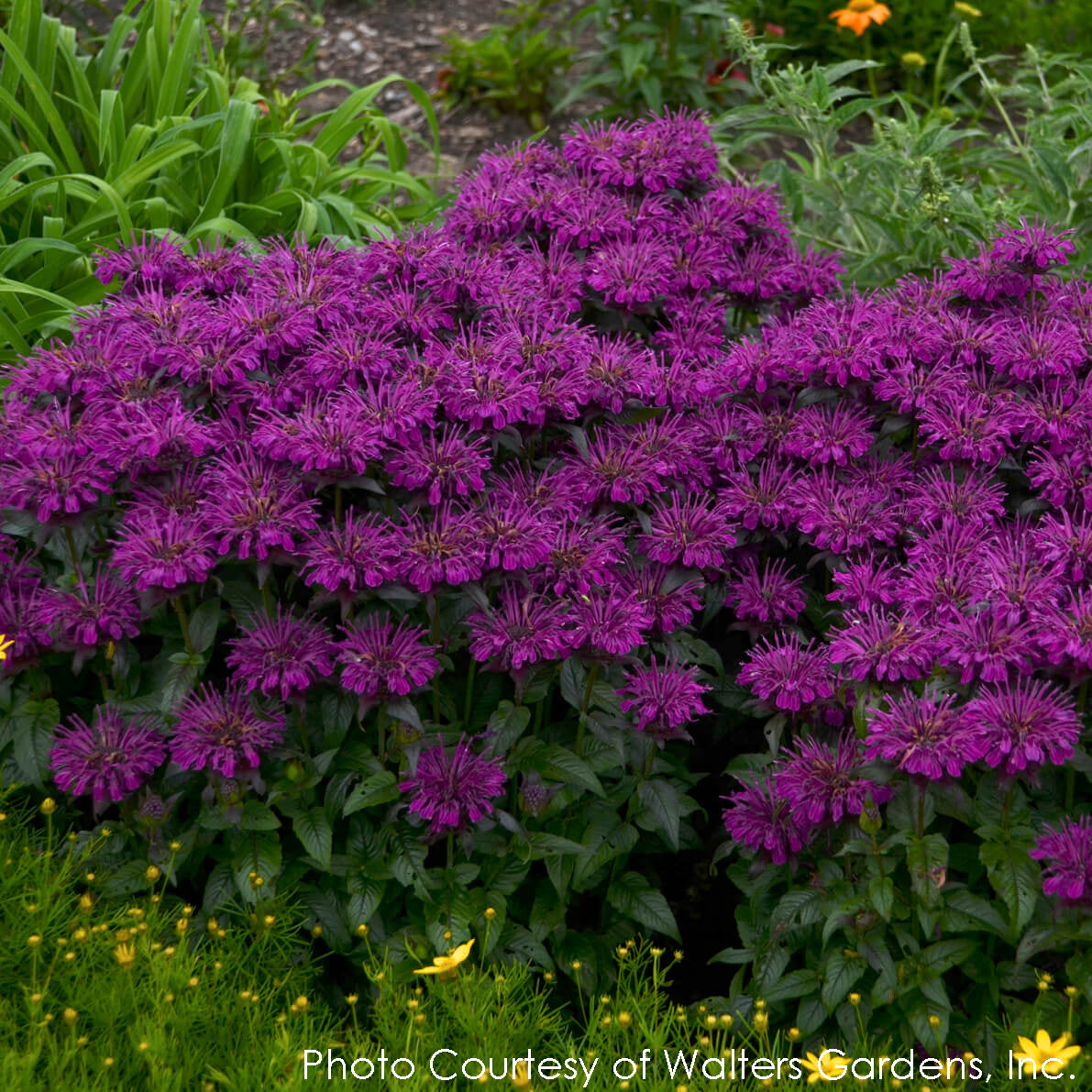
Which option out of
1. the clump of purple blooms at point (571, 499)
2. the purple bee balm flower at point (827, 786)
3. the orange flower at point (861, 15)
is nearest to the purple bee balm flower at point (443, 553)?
A: the clump of purple blooms at point (571, 499)

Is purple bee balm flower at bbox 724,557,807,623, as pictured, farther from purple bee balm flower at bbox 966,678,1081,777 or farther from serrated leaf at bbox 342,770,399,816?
serrated leaf at bbox 342,770,399,816

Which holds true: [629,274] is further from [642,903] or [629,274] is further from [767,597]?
[642,903]

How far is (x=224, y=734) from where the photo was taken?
229 centimetres

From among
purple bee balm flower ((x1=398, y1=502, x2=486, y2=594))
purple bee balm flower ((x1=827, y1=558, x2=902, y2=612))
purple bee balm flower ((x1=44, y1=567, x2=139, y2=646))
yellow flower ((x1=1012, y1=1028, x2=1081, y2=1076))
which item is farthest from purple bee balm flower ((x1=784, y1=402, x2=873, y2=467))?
purple bee balm flower ((x1=44, y1=567, x2=139, y2=646))

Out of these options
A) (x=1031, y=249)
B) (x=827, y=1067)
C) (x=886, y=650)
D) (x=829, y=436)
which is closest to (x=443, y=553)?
(x=886, y=650)

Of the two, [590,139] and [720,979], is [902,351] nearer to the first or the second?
[590,139]

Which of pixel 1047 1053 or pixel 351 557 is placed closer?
pixel 1047 1053

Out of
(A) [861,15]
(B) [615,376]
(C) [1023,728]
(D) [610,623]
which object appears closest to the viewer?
(C) [1023,728]

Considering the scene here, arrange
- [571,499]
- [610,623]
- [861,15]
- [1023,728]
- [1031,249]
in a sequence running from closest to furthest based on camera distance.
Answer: [1023,728], [610,623], [571,499], [1031,249], [861,15]

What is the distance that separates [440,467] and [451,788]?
1.82ft

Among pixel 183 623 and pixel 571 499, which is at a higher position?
pixel 571 499

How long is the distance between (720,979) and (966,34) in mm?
3048

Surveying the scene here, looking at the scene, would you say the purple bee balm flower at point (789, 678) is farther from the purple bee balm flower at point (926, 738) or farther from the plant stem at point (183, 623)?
the plant stem at point (183, 623)

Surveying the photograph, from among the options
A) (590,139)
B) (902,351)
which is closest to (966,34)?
(590,139)
